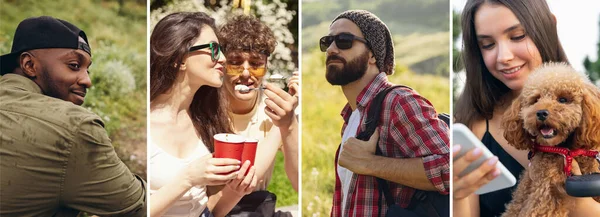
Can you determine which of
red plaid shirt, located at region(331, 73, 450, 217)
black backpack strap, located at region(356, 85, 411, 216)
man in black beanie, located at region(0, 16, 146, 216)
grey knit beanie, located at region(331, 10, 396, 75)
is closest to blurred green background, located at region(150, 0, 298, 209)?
grey knit beanie, located at region(331, 10, 396, 75)

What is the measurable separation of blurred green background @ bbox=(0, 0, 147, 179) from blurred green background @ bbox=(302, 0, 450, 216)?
42.1 inches

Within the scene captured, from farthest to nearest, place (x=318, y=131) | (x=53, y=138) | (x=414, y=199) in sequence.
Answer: (x=318, y=131)
(x=414, y=199)
(x=53, y=138)

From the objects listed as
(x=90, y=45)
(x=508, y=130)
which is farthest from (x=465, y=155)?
(x=90, y=45)

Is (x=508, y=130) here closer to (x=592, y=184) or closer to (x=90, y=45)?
(x=592, y=184)

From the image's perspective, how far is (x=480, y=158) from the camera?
3713 mm

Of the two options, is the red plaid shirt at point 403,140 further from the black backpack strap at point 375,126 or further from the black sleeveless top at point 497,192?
the black sleeveless top at point 497,192

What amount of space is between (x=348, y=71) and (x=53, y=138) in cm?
186

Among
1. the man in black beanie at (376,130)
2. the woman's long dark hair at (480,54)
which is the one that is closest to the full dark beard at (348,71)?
the man in black beanie at (376,130)

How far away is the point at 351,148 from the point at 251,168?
→ 2.18 feet

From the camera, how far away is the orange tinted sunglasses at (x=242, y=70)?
408 cm

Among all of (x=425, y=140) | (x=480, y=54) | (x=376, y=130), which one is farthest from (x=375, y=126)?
(x=480, y=54)

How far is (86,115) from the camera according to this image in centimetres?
375

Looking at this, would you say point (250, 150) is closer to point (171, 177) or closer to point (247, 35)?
point (171, 177)

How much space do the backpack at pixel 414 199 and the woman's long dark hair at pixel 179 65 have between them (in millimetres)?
948
